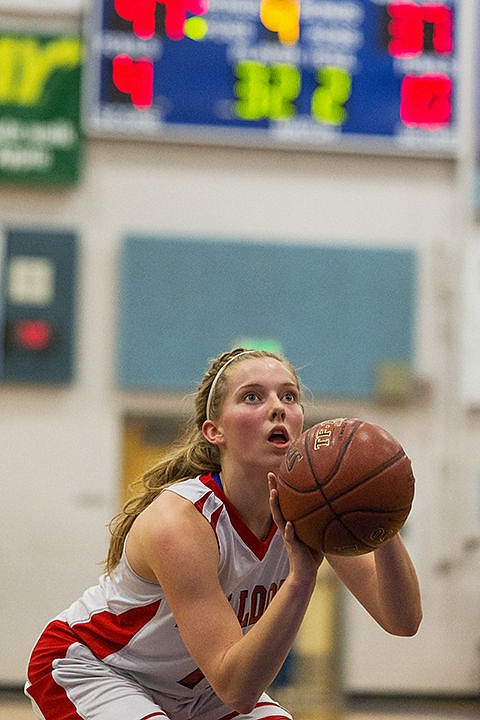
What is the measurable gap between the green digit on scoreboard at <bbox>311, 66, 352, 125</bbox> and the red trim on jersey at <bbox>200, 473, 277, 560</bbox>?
517 cm

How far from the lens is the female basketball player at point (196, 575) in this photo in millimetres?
2535

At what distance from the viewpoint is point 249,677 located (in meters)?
2.33

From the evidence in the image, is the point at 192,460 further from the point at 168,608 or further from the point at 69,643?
the point at 69,643

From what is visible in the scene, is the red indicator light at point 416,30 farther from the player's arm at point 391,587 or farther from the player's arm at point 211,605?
the player's arm at point 211,605

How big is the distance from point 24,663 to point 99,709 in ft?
16.2

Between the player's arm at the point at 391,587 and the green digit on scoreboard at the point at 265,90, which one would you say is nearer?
the player's arm at the point at 391,587

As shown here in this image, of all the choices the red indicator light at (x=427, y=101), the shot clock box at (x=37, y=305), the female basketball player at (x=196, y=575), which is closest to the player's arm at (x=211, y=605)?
the female basketball player at (x=196, y=575)

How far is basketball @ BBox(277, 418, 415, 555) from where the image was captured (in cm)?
238

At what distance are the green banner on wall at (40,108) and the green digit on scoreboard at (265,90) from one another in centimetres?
109

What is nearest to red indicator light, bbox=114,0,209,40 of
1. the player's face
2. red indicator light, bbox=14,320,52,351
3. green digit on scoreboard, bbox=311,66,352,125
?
green digit on scoreboard, bbox=311,66,352,125

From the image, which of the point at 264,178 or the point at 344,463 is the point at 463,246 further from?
the point at 344,463

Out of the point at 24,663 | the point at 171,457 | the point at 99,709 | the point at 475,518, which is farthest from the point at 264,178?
the point at 99,709

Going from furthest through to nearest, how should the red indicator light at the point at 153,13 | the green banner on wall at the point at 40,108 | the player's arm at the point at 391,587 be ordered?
1. the green banner on wall at the point at 40,108
2. the red indicator light at the point at 153,13
3. the player's arm at the point at 391,587

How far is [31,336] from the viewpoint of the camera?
7.42m
